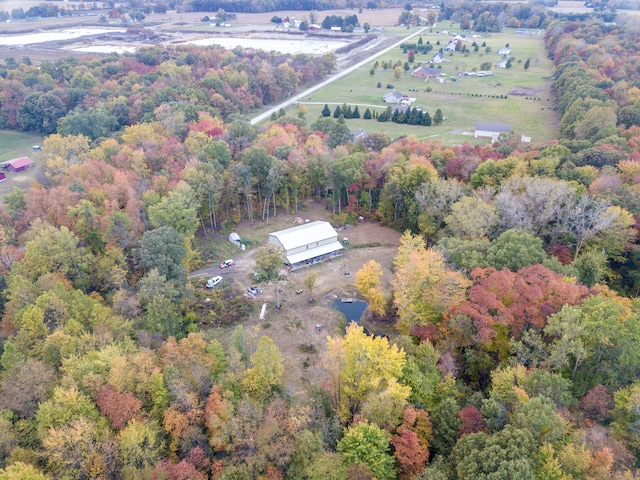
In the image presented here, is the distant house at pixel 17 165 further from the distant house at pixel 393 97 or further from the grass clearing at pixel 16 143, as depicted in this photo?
the distant house at pixel 393 97

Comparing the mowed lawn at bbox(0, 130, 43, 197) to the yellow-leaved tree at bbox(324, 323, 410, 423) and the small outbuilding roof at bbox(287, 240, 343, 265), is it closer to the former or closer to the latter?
Result: the small outbuilding roof at bbox(287, 240, 343, 265)

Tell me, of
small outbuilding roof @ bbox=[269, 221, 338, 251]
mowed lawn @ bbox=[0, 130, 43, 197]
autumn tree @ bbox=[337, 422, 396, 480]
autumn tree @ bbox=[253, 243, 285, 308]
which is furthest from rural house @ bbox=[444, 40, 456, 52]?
autumn tree @ bbox=[337, 422, 396, 480]

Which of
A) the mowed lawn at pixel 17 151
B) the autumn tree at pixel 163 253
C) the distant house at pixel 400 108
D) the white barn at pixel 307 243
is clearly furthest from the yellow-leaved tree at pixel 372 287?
the distant house at pixel 400 108

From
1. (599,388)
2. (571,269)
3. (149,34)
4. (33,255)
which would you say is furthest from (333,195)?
(149,34)

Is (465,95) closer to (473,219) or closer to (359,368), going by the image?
(473,219)

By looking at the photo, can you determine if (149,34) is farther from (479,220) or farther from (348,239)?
(479,220)

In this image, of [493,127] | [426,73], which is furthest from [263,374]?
[426,73]
